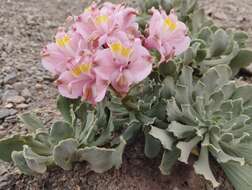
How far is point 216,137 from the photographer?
199cm

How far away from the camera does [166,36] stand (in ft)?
6.28

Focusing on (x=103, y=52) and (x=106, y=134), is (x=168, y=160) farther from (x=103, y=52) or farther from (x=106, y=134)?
(x=103, y=52)

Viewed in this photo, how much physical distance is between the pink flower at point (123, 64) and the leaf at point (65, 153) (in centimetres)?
23

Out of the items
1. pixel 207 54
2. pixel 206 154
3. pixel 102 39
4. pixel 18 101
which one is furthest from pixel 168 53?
pixel 18 101

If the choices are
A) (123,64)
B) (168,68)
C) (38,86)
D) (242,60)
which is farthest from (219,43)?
(38,86)

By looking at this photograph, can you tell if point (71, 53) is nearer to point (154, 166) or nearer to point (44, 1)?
point (154, 166)

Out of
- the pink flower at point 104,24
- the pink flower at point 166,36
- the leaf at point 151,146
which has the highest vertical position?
the pink flower at point 104,24

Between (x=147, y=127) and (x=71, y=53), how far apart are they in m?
0.41

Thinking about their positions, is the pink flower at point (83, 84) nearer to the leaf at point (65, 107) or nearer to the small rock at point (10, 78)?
the leaf at point (65, 107)

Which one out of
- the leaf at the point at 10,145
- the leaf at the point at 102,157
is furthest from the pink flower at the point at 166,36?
the leaf at the point at 10,145

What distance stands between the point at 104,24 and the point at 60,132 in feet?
1.32

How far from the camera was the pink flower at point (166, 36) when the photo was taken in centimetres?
190

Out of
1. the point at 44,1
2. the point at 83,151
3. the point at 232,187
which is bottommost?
the point at 232,187

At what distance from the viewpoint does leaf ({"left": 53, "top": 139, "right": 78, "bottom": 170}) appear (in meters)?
1.80
